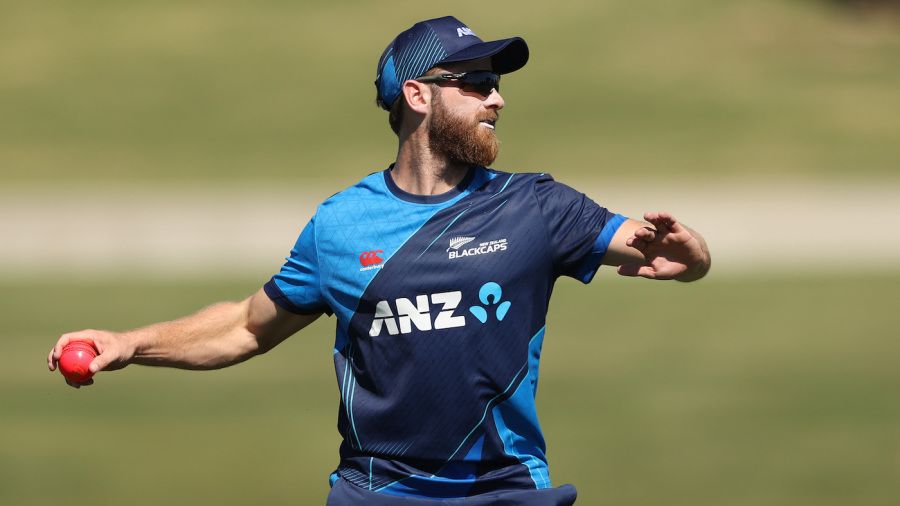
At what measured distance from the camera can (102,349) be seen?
5.68 metres

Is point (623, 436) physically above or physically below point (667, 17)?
below

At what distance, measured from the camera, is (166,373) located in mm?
15281

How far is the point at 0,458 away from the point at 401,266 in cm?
771

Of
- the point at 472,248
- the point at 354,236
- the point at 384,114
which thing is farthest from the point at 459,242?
the point at 384,114

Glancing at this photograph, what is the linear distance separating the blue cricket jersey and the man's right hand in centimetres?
82

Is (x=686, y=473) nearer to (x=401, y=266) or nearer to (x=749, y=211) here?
(x=401, y=266)

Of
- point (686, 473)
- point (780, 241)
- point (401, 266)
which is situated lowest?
point (686, 473)

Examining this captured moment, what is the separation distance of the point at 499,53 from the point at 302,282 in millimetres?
1172

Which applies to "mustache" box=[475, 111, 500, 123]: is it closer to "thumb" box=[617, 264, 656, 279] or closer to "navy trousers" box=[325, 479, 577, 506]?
"thumb" box=[617, 264, 656, 279]

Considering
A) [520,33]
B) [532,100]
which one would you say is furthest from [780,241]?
[520,33]

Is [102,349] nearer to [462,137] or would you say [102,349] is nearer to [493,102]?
[462,137]

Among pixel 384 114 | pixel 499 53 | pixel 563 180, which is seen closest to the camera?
pixel 499 53

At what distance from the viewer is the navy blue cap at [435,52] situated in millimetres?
5664

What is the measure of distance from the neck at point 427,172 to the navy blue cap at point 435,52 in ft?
0.94
